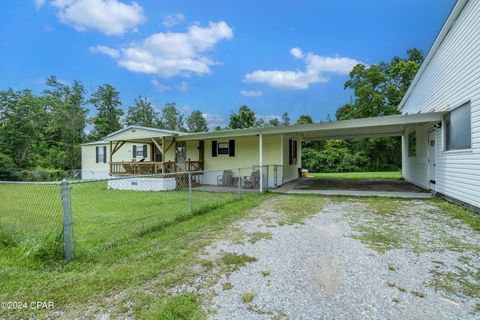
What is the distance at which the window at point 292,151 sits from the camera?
13227mm

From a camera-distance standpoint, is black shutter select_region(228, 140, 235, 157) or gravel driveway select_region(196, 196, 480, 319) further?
black shutter select_region(228, 140, 235, 157)

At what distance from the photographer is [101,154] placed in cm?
1889

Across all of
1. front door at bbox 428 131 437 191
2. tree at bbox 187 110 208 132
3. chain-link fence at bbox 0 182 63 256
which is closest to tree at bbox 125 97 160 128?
tree at bbox 187 110 208 132

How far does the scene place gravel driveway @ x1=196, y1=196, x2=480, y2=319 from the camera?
7.37 ft

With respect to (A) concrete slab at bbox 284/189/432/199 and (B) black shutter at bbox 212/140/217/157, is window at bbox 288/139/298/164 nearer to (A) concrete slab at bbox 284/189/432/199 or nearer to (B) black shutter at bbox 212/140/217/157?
(A) concrete slab at bbox 284/189/432/199

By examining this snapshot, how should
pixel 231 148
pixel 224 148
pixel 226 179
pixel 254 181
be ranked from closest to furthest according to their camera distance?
pixel 254 181 → pixel 226 179 → pixel 231 148 → pixel 224 148

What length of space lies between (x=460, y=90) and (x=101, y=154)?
20.7 m

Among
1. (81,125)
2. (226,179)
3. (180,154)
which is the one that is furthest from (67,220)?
(81,125)

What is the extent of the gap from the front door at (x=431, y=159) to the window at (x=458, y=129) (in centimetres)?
→ 122

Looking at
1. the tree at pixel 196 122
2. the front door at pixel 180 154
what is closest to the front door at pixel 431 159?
the front door at pixel 180 154

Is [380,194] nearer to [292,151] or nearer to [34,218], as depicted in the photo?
[292,151]

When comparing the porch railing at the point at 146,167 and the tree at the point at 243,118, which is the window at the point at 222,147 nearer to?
the porch railing at the point at 146,167

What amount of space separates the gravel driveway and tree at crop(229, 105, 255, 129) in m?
24.8

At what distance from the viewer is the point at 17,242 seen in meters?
3.84
